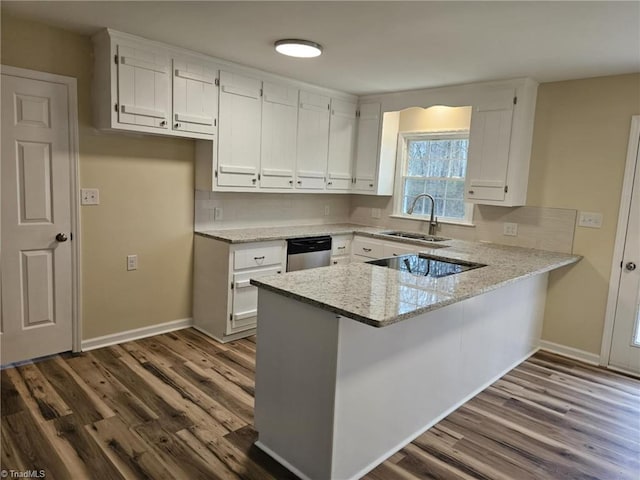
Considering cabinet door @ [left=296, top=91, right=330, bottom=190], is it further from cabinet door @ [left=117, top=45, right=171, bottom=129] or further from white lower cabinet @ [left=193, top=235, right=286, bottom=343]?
cabinet door @ [left=117, top=45, right=171, bottom=129]

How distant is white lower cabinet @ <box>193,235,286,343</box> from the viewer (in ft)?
11.9

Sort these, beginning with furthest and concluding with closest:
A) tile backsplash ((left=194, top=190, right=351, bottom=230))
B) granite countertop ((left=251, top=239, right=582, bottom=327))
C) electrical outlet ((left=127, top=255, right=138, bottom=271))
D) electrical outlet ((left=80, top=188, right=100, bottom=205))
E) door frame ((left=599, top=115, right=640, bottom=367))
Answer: tile backsplash ((left=194, top=190, right=351, bottom=230)) < electrical outlet ((left=127, top=255, right=138, bottom=271)) < door frame ((left=599, top=115, right=640, bottom=367)) < electrical outlet ((left=80, top=188, right=100, bottom=205)) < granite countertop ((left=251, top=239, right=582, bottom=327))

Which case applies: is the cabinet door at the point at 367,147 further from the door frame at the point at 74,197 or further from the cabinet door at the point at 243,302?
the door frame at the point at 74,197

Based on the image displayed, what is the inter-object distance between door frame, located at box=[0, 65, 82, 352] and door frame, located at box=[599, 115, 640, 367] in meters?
4.09

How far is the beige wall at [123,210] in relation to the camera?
3.03 metres

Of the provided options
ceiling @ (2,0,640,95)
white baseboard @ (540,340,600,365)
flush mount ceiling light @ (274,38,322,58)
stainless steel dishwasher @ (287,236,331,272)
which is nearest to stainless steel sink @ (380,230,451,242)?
stainless steel dishwasher @ (287,236,331,272)

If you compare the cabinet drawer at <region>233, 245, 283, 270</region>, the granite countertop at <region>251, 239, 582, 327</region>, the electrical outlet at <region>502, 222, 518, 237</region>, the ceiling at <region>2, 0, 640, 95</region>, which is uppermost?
the ceiling at <region>2, 0, 640, 95</region>

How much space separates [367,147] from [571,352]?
9.05ft

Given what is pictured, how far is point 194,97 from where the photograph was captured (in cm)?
347

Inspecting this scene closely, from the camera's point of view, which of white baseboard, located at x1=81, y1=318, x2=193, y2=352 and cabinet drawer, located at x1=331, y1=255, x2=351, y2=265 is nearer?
white baseboard, located at x1=81, y1=318, x2=193, y2=352

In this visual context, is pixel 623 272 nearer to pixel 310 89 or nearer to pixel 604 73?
pixel 604 73

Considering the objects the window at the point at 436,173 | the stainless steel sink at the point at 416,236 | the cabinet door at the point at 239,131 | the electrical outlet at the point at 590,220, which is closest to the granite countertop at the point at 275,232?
the stainless steel sink at the point at 416,236

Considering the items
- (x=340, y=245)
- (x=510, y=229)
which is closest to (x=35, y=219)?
(x=340, y=245)

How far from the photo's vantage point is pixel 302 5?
93.4 inches
